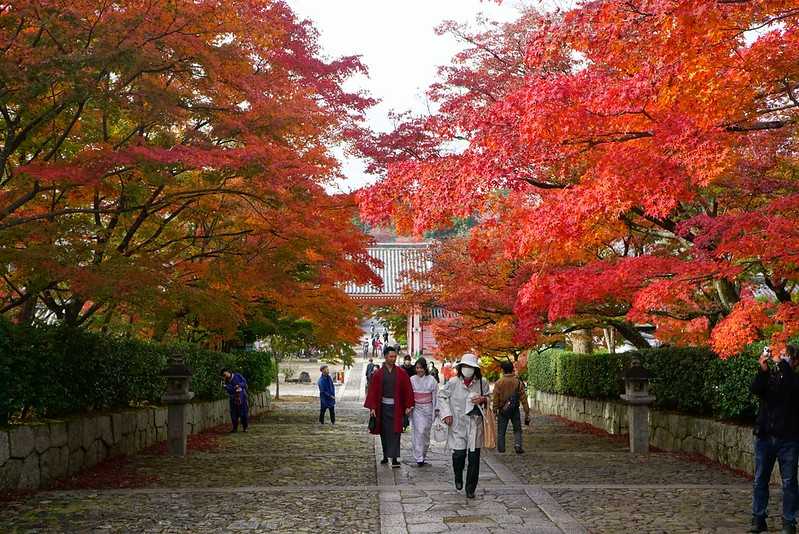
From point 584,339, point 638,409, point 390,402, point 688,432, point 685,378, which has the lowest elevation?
point 688,432

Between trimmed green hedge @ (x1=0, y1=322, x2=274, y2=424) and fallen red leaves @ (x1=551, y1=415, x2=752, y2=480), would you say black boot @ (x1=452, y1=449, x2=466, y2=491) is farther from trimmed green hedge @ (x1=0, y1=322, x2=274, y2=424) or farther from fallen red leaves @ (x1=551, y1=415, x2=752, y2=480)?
trimmed green hedge @ (x1=0, y1=322, x2=274, y2=424)

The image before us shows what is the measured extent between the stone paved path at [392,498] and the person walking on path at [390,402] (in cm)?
43

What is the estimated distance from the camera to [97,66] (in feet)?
28.9

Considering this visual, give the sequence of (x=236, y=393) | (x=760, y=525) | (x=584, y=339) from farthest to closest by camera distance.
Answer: (x=584, y=339), (x=236, y=393), (x=760, y=525)

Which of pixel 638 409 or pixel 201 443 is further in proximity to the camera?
pixel 201 443

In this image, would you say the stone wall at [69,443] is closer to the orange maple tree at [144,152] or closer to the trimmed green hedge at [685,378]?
the orange maple tree at [144,152]

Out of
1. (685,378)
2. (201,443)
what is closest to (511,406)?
(685,378)

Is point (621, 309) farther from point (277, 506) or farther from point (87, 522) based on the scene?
point (87, 522)

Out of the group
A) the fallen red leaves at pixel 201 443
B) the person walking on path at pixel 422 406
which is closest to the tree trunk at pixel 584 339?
the fallen red leaves at pixel 201 443

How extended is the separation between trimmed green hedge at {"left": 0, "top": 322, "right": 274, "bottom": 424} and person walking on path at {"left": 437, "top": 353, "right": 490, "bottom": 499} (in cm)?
494

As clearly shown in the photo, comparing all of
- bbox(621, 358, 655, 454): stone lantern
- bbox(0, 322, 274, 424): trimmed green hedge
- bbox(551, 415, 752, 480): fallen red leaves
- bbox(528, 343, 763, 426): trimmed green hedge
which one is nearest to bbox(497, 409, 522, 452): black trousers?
bbox(621, 358, 655, 454): stone lantern

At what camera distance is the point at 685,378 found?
14.4 metres

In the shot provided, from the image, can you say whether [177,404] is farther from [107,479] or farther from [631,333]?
[631,333]

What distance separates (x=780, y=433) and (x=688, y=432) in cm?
702
